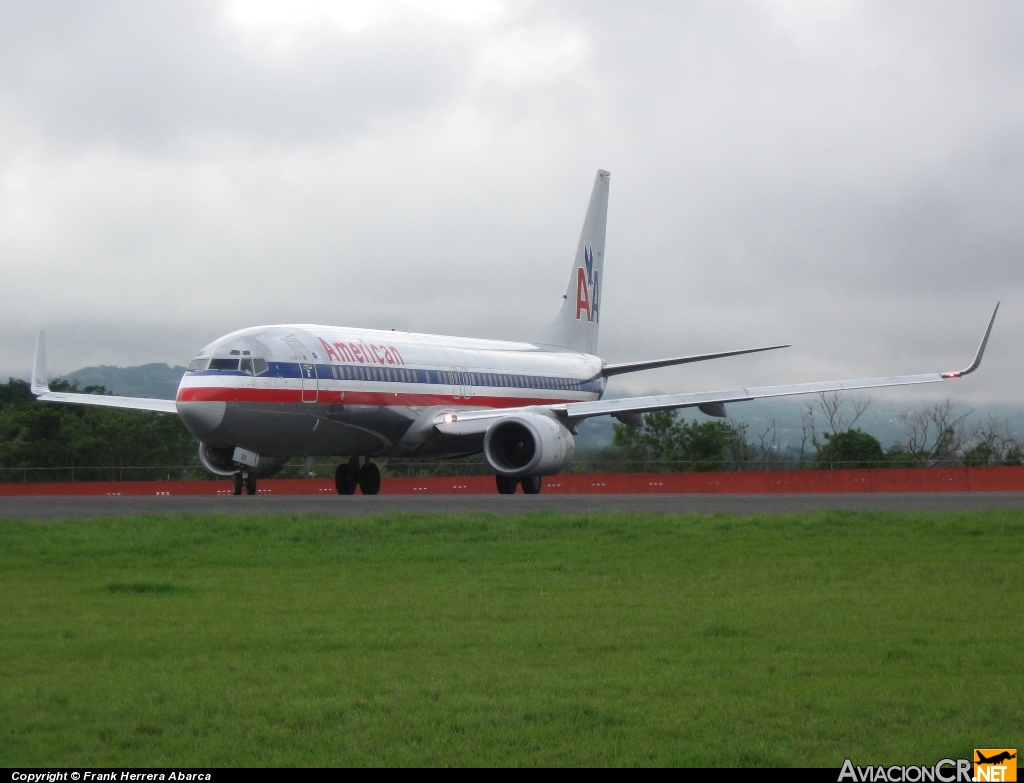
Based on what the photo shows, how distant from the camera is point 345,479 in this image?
31.4m

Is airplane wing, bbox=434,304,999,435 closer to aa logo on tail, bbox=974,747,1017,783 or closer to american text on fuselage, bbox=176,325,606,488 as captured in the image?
american text on fuselage, bbox=176,325,606,488

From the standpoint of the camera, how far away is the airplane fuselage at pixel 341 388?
25125 mm

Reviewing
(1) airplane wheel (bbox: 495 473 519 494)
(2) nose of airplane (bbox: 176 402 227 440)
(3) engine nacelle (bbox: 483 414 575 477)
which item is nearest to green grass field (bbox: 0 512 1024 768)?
(2) nose of airplane (bbox: 176 402 227 440)

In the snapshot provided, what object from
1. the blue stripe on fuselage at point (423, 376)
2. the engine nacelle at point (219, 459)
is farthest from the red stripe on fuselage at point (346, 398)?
the engine nacelle at point (219, 459)

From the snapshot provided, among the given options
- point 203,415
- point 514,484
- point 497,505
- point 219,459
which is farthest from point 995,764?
point 514,484

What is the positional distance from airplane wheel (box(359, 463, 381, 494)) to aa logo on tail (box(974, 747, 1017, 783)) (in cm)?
2628

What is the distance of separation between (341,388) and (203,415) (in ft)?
11.6

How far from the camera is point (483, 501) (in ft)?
76.9

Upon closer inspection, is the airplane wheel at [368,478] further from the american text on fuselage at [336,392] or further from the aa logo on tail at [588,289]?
the aa logo on tail at [588,289]

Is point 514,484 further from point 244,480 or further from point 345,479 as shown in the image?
point 244,480

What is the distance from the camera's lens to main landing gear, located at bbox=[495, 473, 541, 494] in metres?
29.2

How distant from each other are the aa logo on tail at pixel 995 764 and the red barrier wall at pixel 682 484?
97.1 ft

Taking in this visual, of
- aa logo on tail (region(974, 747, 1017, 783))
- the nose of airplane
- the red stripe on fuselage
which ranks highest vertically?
the red stripe on fuselage

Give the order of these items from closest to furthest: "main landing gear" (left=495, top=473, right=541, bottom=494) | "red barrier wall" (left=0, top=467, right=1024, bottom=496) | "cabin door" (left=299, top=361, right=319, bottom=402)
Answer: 1. "cabin door" (left=299, top=361, right=319, bottom=402)
2. "main landing gear" (left=495, top=473, right=541, bottom=494)
3. "red barrier wall" (left=0, top=467, right=1024, bottom=496)
